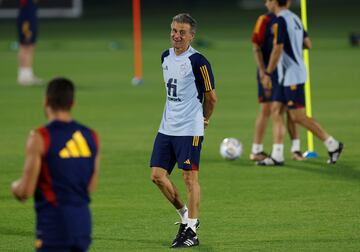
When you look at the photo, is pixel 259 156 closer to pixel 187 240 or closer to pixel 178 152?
pixel 178 152

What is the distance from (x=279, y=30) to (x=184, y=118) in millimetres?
4449

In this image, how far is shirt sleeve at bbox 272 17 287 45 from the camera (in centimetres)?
1459

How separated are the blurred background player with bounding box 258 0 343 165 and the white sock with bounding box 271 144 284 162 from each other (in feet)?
0.05

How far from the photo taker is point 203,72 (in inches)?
412

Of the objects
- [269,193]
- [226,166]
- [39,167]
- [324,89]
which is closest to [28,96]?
[324,89]

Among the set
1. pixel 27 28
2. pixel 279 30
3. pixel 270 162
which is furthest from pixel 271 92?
pixel 27 28

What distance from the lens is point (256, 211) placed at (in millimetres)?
12102

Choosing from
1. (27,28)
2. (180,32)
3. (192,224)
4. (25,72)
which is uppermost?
(27,28)

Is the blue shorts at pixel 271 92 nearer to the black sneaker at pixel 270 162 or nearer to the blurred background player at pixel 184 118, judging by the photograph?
the black sneaker at pixel 270 162

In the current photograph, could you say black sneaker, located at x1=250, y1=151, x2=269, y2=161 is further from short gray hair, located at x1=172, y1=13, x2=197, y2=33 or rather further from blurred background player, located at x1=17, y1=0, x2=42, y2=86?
blurred background player, located at x1=17, y1=0, x2=42, y2=86

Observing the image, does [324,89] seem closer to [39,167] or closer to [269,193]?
[269,193]

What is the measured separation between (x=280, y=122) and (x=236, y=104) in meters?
6.98

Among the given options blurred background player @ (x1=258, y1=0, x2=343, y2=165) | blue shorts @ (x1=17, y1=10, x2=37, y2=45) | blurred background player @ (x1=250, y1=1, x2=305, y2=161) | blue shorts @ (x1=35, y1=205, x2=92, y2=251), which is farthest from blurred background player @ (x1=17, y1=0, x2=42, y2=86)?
blue shorts @ (x1=35, y1=205, x2=92, y2=251)

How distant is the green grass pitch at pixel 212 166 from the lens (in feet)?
35.8
